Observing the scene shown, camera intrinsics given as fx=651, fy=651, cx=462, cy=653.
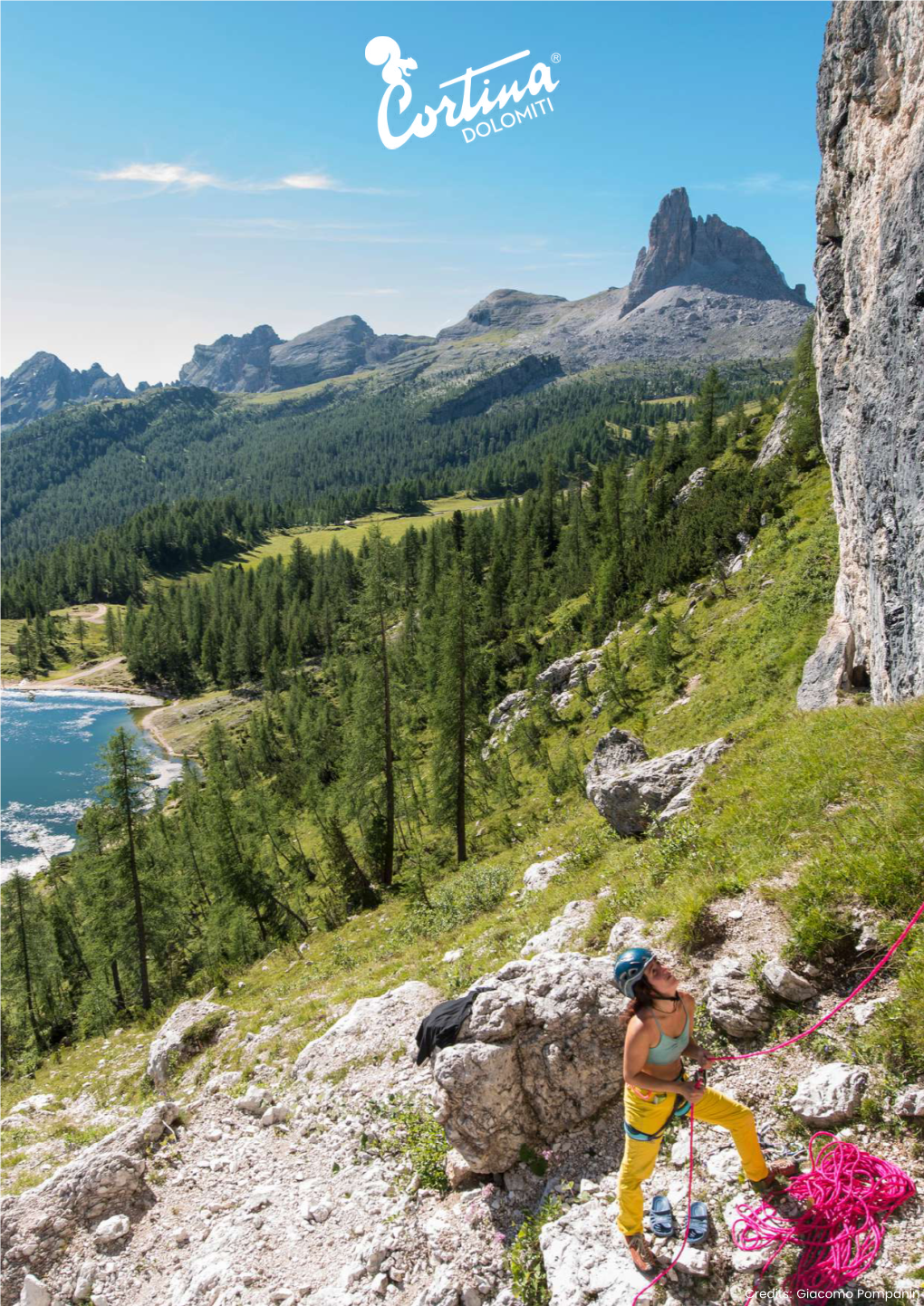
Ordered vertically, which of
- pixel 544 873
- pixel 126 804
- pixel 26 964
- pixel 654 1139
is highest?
pixel 654 1139

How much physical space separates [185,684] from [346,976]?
14187cm

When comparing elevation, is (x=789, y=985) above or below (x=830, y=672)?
below

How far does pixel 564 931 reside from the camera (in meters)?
11.7

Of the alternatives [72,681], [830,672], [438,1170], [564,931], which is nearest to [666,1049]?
[438,1170]

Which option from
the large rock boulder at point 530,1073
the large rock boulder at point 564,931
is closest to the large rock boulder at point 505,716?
the large rock boulder at point 564,931

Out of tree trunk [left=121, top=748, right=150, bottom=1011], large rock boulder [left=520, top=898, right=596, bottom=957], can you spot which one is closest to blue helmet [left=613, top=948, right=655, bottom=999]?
large rock boulder [left=520, top=898, right=596, bottom=957]

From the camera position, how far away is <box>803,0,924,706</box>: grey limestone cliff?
38.4 feet

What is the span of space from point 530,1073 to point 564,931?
374 centimetres

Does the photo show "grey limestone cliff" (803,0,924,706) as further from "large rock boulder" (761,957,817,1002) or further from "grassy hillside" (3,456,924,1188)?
"large rock boulder" (761,957,817,1002)

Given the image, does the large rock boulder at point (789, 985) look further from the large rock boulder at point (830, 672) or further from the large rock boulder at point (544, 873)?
the large rock boulder at point (830, 672)

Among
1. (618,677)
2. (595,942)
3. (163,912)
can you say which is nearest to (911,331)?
(595,942)

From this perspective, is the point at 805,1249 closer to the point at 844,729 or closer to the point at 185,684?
the point at 844,729

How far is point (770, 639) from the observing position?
2802 cm

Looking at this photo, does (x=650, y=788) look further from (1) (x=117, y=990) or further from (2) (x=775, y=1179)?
(1) (x=117, y=990)
